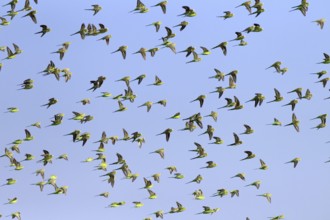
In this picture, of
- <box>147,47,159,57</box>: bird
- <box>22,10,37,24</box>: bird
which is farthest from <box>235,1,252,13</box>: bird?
<box>22,10,37,24</box>: bird

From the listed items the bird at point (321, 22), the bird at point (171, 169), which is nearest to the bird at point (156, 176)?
the bird at point (171, 169)

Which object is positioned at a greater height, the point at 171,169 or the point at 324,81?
the point at 324,81

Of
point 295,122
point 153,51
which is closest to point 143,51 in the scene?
point 153,51

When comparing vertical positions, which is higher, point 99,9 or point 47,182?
point 99,9

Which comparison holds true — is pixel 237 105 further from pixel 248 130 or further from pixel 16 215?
pixel 16 215

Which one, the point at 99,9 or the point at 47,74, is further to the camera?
the point at 99,9

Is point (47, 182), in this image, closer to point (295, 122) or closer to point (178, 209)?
point (178, 209)

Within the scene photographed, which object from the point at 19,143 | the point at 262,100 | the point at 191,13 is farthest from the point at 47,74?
the point at 262,100

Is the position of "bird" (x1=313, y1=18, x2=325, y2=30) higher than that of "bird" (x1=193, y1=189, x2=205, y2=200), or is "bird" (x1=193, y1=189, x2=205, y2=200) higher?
"bird" (x1=313, y1=18, x2=325, y2=30)

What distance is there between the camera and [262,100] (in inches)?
3632

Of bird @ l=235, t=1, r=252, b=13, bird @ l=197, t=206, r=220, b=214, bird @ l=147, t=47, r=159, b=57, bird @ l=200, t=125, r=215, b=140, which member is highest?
bird @ l=235, t=1, r=252, b=13

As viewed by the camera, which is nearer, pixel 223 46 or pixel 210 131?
pixel 210 131

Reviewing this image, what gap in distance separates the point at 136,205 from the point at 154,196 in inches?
75.7

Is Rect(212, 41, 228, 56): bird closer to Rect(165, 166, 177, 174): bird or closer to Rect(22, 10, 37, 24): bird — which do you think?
Rect(165, 166, 177, 174): bird
